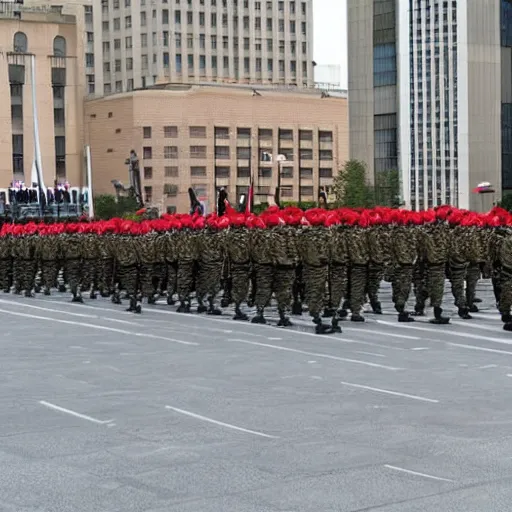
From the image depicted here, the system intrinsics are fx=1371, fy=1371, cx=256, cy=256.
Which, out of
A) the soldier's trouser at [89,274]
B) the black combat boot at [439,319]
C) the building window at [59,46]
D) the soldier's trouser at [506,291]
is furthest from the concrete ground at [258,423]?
the building window at [59,46]

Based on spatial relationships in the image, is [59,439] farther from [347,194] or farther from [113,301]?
[347,194]

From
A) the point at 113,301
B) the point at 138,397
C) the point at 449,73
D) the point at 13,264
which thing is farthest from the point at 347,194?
the point at 138,397

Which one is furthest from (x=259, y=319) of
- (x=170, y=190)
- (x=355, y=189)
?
(x=170, y=190)

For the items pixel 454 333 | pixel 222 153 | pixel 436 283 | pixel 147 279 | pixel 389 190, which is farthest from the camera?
pixel 222 153

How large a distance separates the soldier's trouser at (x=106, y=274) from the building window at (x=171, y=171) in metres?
90.1

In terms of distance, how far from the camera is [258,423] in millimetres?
11688

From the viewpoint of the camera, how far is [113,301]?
3069 cm

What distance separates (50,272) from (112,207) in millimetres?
75730

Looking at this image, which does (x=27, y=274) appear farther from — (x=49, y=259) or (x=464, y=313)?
(x=464, y=313)

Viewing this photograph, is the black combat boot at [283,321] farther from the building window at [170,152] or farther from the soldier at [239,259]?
the building window at [170,152]

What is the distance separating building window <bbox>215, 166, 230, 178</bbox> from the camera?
126500 millimetres

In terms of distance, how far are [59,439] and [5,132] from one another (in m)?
115

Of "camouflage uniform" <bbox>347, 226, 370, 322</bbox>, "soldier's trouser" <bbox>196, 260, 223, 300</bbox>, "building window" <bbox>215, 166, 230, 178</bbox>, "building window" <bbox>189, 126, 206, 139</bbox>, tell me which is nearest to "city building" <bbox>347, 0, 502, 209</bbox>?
"building window" <bbox>189, 126, 206, 139</bbox>

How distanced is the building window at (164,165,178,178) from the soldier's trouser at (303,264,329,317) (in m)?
102
